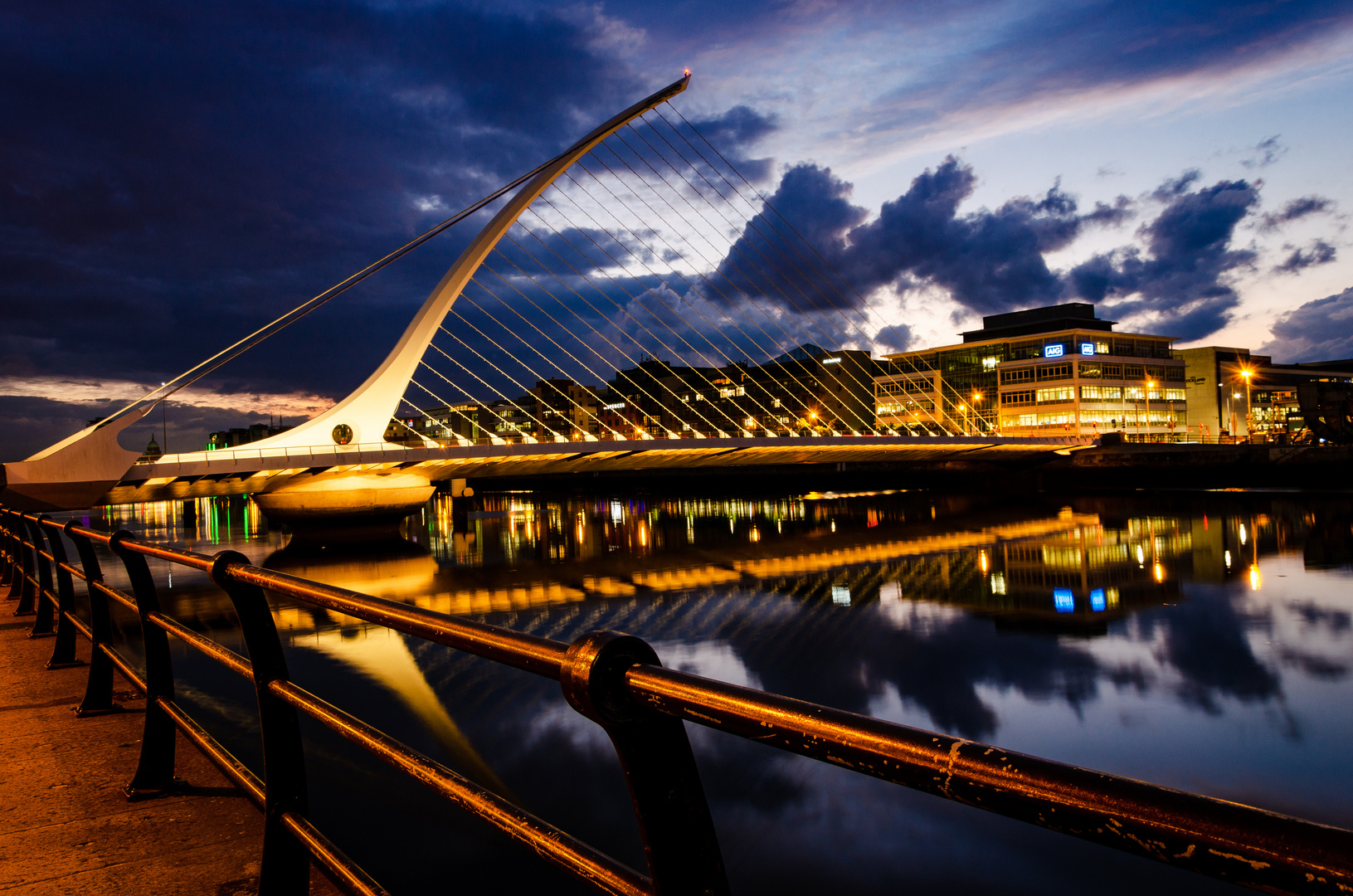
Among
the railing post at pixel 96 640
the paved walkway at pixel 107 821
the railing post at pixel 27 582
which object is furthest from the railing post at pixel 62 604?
the railing post at pixel 27 582

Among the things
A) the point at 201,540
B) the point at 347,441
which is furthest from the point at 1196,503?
the point at 201,540

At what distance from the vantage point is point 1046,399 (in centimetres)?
7294

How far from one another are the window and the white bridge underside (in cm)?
4504

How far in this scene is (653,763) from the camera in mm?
1034

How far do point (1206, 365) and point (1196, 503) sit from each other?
5452 centimetres

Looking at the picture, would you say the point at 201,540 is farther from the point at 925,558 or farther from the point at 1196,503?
the point at 1196,503

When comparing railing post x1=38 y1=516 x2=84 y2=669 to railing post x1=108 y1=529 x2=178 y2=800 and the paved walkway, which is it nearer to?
the paved walkway

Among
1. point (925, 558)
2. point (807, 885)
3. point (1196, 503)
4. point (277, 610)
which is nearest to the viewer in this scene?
point (807, 885)

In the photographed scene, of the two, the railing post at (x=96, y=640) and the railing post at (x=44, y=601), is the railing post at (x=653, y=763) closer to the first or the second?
the railing post at (x=96, y=640)

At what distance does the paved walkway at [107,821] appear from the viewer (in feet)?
8.19

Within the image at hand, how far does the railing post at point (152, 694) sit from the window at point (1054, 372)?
7773cm

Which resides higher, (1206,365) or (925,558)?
(1206,365)

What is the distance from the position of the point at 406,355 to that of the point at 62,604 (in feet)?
84.5

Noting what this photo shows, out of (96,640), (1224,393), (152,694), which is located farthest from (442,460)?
(1224,393)
